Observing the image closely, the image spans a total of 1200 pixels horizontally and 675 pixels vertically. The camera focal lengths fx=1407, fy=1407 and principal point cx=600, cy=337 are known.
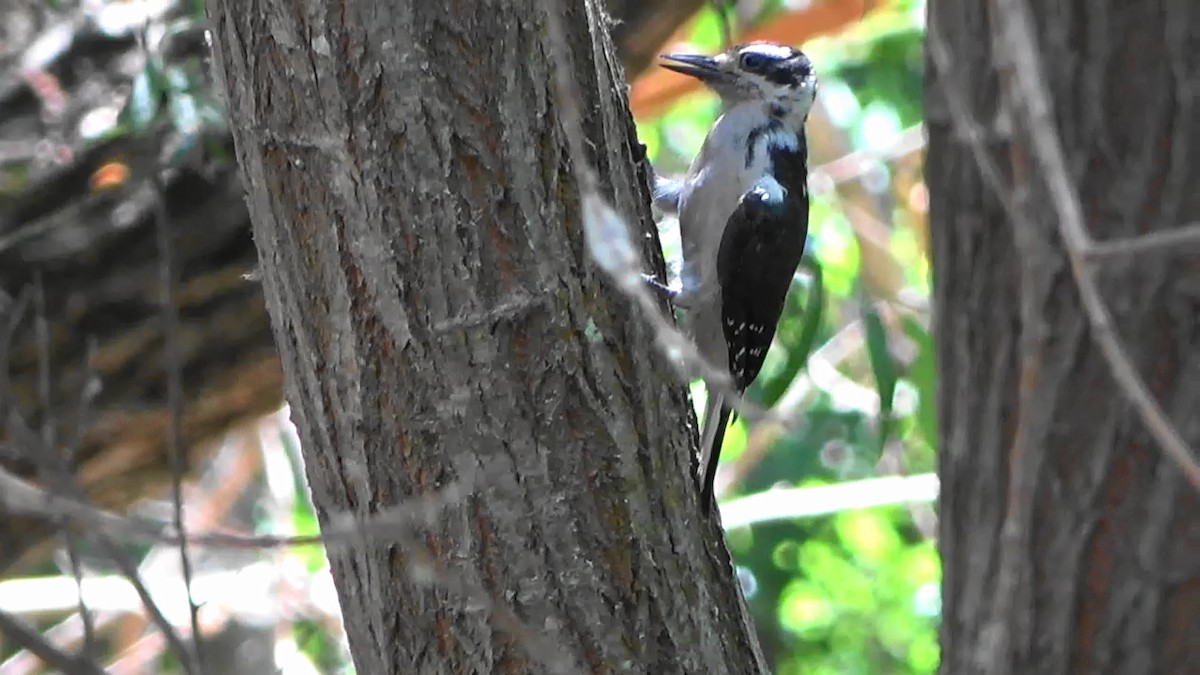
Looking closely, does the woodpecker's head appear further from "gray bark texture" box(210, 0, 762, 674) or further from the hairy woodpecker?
"gray bark texture" box(210, 0, 762, 674)

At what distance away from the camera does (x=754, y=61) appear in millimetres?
2947

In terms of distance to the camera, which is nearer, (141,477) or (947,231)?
(947,231)

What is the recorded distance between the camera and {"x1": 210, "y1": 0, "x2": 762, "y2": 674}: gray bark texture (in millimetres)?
1614

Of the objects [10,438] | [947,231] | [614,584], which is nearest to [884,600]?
[947,231]

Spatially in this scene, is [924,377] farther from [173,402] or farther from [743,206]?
[173,402]

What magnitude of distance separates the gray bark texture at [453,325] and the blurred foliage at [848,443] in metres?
A: 2.31

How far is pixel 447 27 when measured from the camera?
64.3 inches

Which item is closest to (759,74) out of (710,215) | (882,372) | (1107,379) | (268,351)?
(710,215)

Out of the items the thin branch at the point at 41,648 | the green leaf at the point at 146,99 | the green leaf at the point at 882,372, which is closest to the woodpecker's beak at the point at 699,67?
the green leaf at the point at 882,372

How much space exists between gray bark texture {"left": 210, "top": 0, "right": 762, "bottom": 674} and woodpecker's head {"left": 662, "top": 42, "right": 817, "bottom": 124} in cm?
131

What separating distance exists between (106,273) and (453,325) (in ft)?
5.11

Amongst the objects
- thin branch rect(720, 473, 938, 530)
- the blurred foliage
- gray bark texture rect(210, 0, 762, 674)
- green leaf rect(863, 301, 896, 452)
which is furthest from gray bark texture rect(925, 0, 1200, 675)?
the blurred foliage

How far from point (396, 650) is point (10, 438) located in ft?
4.76

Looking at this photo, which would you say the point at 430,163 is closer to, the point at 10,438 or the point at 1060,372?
the point at 1060,372
